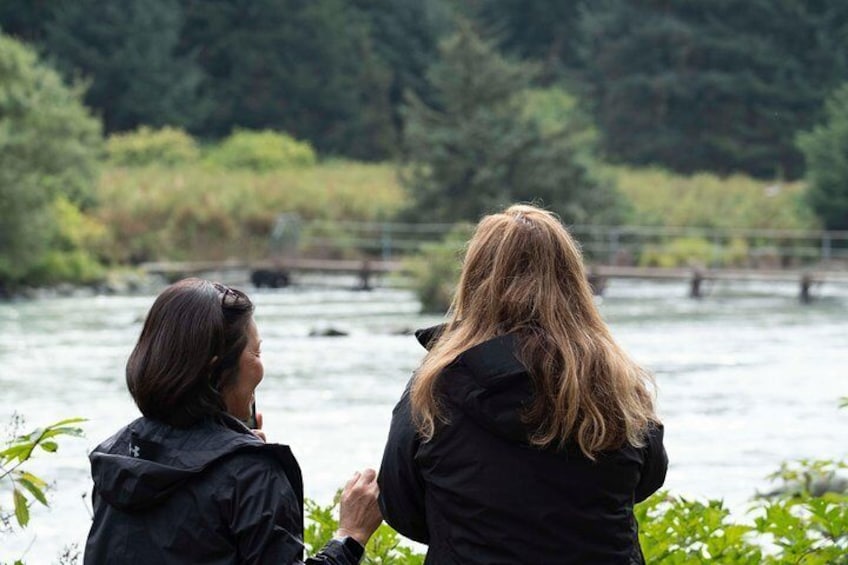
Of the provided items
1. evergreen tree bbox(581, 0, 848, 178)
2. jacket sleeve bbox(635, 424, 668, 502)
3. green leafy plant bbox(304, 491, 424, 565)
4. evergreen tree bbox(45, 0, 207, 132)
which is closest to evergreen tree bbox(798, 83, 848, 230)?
evergreen tree bbox(581, 0, 848, 178)

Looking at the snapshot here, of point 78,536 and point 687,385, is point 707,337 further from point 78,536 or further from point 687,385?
point 78,536

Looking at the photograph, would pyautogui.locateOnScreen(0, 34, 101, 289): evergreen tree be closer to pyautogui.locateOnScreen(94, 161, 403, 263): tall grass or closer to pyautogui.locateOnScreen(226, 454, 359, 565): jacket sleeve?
pyautogui.locateOnScreen(94, 161, 403, 263): tall grass

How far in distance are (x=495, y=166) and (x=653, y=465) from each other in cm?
3156

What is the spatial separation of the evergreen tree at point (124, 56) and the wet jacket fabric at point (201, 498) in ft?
162

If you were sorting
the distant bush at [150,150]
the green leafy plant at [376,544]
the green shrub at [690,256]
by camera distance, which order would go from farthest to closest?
the distant bush at [150,150]
the green shrub at [690,256]
the green leafy plant at [376,544]

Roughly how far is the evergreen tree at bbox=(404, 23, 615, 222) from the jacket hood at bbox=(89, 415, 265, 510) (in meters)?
30.6

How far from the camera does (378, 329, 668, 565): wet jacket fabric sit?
8.71ft

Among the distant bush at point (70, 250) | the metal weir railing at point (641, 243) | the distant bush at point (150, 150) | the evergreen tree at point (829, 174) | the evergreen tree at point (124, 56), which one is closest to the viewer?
the distant bush at point (70, 250)

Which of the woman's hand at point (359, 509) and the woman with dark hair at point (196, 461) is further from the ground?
the woman with dark hair at point (196, 461)

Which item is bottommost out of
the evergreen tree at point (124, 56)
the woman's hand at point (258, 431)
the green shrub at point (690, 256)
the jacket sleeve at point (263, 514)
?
the green shrub at point (690, 256)

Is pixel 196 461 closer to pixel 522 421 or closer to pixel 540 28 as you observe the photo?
pixel 522 421

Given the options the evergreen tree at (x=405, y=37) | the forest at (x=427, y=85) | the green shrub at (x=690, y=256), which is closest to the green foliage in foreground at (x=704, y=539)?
the green shrub at (x=690, y=256)

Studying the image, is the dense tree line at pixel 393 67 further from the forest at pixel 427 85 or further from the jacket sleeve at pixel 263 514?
the jacket sleeve at pixel 263 514

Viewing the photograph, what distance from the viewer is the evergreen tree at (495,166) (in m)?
33.9
